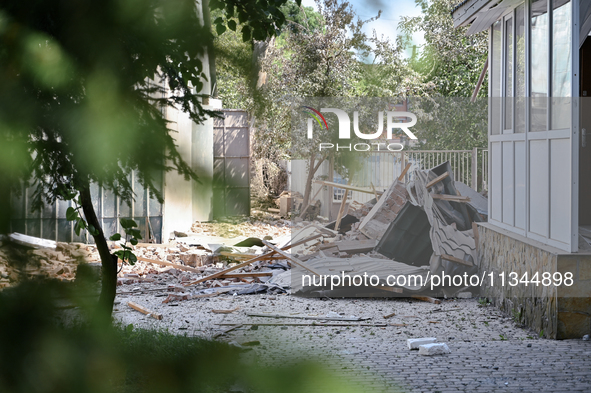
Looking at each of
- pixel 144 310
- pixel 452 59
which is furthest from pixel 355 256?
pixel 452 59

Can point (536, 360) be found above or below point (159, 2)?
below

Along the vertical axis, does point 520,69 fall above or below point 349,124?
below

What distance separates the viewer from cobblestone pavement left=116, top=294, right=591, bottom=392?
14.7 feet

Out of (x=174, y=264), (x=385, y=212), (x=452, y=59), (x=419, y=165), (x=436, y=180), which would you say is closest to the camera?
(x=174, y=264)

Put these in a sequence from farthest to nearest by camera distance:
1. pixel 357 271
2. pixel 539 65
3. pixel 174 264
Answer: pixel 174 264, pixel 357 271, pixel 539 65

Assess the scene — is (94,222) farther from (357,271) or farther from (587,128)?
(587,128)

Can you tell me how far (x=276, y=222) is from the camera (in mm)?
17250

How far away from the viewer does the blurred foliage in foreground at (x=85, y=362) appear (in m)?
0.54

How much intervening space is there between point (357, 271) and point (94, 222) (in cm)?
641

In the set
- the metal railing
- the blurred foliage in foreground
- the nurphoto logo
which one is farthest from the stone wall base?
the nurphoto logo

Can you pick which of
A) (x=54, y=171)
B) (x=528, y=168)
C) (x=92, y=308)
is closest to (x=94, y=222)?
(x=54, y=171)

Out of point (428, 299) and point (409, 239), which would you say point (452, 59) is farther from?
point (428, 299)

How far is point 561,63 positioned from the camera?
5836 millimetres

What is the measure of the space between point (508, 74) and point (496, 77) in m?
0.47
